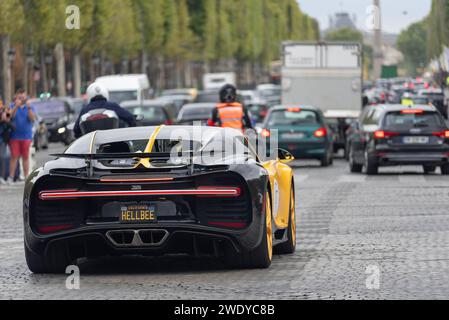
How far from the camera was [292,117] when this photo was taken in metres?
36.9

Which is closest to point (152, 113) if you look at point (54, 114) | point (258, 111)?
point (54, 114)

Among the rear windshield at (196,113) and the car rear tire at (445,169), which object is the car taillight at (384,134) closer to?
the car rear tire at (445,169)

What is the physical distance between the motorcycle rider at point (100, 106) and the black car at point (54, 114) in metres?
34.0

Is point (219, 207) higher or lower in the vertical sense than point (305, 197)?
higher

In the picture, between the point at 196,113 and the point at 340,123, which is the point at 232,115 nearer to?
the point at 196,113

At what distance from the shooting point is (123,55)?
101 m

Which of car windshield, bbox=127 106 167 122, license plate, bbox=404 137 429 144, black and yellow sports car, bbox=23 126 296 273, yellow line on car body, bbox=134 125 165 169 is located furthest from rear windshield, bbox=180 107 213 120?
black and yellow sports car, bbox=23 126 296 273

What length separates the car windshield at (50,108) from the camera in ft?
180

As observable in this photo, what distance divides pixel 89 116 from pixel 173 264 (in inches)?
246

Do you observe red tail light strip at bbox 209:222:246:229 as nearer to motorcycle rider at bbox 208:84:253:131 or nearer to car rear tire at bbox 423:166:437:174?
motorcycle rider at bbox 208:84:253:131

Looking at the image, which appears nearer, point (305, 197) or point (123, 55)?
point (305, 197)

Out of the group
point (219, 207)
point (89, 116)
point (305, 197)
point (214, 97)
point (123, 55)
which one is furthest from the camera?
point (123, 55)
